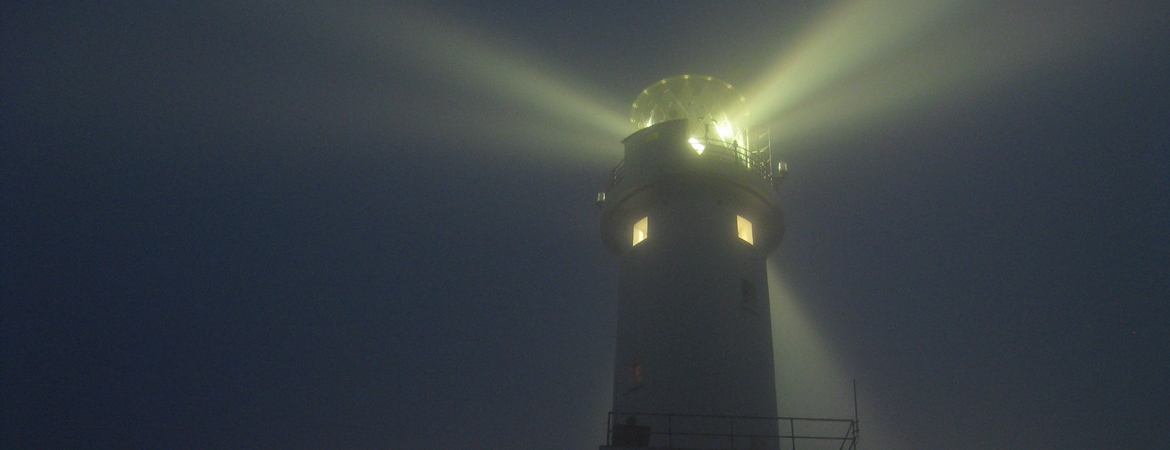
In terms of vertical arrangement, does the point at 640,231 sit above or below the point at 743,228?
below

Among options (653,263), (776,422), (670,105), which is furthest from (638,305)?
(670,105)

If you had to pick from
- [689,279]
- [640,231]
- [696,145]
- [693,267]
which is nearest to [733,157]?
[696,145]

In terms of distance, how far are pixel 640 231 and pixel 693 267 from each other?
232 centimetres

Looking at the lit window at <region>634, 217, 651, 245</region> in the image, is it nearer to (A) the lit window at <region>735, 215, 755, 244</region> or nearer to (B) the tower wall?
(B) the tower wall

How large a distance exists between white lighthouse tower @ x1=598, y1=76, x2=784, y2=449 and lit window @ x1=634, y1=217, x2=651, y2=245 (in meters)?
0.03

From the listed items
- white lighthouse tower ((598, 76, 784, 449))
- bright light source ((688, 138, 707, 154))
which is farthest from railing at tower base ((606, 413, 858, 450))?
bright light source ((688, 138, 707, 154))

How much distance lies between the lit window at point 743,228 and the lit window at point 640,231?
6.96ft

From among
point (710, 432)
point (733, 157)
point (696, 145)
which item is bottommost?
point (710, 432)

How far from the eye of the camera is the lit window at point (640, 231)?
826 inches

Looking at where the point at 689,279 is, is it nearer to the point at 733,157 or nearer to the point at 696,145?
the point at 733,157

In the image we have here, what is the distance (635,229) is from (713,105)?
3911mm

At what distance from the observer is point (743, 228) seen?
20938mm

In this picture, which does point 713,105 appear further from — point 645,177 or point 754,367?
point 754,367

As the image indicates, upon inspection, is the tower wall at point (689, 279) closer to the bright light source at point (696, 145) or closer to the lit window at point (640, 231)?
the lit window at point (640, 231)
